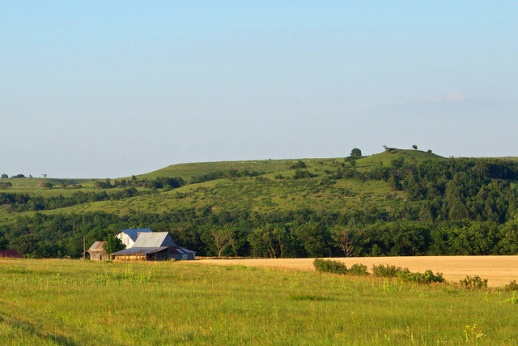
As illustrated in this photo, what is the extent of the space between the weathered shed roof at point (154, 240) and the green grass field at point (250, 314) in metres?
51.8

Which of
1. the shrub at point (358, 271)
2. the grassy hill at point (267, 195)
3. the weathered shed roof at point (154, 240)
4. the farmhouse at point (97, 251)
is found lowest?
the farmhouse at point (97, 251)

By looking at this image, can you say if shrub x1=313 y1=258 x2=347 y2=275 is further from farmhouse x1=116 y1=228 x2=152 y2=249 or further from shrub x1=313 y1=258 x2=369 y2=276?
farmhouse x1=116 y1=228 x2=152 y2=249

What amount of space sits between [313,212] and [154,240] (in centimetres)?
4060

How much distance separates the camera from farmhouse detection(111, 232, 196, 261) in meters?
84.0

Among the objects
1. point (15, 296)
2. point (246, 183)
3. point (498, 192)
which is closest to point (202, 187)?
point (246, 183)

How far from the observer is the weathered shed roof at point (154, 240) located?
86375 mm

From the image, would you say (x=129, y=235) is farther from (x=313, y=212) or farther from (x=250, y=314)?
(x=250, y=314)

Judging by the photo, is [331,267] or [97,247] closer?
[331,267]

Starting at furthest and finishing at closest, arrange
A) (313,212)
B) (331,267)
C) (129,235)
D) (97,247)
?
(313,212) < (97,247) < (129,235) < (331,267)

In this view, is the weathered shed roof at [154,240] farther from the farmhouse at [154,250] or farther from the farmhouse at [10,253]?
the farmhouse at [10,253]

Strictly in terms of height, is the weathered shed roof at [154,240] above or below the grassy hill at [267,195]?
below

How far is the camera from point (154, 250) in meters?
84.1

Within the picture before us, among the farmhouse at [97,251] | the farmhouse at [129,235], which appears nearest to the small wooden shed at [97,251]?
the farmhouse at [97,251]

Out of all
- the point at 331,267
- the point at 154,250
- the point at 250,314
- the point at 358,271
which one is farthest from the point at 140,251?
the point at 250,314
